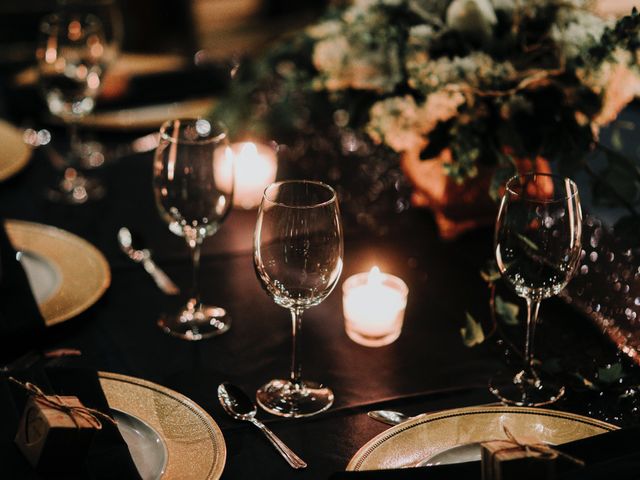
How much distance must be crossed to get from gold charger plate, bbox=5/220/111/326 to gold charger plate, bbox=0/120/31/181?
0.32m

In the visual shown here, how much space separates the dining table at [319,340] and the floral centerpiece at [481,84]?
0.48ft

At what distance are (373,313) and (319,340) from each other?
0.34 ft

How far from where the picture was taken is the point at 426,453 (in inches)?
37.4

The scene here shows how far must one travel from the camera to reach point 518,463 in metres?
0.83

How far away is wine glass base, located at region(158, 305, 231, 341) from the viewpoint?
1.27 metres

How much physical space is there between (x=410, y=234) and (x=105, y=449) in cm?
79

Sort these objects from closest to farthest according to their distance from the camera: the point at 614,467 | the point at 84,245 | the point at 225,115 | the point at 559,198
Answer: the point at 614,467 → the point at 559,198 → the point at 84,245 → the point at 225,115

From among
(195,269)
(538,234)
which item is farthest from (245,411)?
(538,234)

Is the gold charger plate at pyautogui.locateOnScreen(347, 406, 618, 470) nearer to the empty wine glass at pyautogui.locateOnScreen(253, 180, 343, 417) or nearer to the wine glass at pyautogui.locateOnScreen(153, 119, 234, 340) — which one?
the empty wine glass at pyautogui.locateOnScreen(253, 180, 343, 417)

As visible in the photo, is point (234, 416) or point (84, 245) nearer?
point (234, 416)

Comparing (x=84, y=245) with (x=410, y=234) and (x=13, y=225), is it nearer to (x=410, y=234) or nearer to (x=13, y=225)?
Answer: (x=13, y=225)

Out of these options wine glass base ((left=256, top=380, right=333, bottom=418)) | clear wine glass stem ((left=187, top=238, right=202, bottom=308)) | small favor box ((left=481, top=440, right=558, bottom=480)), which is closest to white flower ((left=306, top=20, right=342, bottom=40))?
clear wine glass stem ((left=187, top=238, right=202, bottom=308))

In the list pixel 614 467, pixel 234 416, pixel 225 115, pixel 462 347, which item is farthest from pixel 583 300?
pixel 225 115

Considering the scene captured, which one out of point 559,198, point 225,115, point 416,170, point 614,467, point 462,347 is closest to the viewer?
point 614,467
